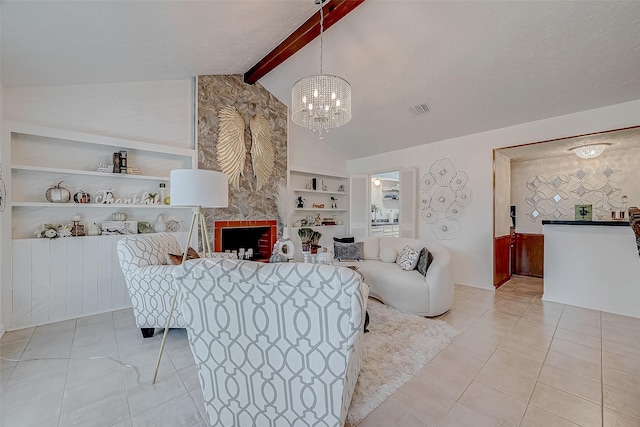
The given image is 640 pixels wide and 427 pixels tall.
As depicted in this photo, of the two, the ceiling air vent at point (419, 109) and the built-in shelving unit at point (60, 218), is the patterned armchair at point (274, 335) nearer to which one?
the built-in shelving unit at point (60, 218)

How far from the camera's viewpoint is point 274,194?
521 cm

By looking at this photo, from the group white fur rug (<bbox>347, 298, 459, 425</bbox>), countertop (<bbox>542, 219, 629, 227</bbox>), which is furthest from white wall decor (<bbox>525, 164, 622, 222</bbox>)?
white fur rug (<bbox>347, 298, 459, 425</bbox>)

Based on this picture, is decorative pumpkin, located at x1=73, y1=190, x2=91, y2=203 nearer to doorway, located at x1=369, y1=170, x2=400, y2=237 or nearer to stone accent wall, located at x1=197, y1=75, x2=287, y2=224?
stone accent wall, located at x1=197, y1=75, x2=287, y2=224

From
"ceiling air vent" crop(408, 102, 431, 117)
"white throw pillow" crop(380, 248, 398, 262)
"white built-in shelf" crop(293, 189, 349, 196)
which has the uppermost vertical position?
"ceiling air vent" crop(408, 102, 431, 117)

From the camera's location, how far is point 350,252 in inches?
168

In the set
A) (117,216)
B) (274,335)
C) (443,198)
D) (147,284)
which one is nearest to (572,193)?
(443,198)

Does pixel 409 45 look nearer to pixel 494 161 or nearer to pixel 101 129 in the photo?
pixel 494 161

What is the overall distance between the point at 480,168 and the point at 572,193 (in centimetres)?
193

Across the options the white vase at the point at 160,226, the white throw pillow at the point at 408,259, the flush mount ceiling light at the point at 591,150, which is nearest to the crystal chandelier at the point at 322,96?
the white throw pillow at the point at 408,259

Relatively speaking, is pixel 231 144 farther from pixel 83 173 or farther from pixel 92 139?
pixel 83 173

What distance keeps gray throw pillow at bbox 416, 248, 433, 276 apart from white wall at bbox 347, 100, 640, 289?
1.60 meters

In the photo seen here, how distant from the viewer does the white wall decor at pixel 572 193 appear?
4.33 metres

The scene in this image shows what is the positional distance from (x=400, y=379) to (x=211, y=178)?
82.7 inches

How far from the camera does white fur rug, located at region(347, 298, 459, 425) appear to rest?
5.72 ft
